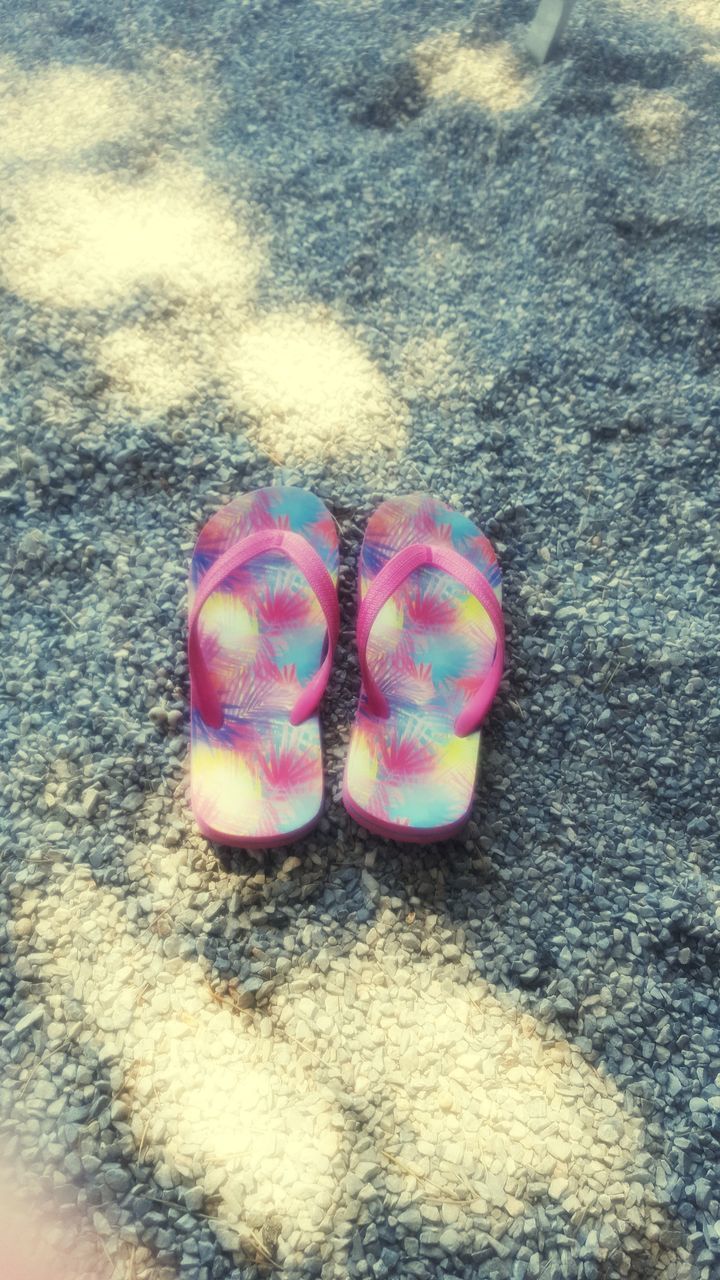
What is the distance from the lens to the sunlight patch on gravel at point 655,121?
2295mm

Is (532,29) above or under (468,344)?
above

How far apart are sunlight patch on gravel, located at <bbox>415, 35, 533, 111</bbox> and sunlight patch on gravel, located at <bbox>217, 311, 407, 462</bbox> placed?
3.00ft

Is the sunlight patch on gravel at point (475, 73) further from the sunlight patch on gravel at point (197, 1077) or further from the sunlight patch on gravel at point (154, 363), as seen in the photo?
the sunlight patch on gravel at point (197, 1077)

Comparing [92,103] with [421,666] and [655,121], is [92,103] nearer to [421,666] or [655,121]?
[655,121]

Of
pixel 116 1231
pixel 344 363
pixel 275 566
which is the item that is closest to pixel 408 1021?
pixel 116 1231

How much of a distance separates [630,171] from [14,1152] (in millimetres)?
2376

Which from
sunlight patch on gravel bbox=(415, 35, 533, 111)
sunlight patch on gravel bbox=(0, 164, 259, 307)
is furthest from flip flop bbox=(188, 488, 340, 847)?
sunlight patch on gravel bbox=(415, 35, 533, 111)

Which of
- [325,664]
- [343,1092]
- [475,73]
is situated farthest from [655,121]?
[343,1092]

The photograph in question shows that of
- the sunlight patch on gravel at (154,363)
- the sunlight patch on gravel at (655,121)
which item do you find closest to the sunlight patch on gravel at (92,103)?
the sunlight patch on gravel at (154,363)

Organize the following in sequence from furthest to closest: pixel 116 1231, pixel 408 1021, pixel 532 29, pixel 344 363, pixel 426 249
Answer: pixel 532 29 → pixel 426 249 → pixel 344 363 → pixel 408 1021 → pixel 116 1231

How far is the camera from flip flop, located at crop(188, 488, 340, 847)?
1308 millimetres

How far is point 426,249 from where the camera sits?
7.06 ft

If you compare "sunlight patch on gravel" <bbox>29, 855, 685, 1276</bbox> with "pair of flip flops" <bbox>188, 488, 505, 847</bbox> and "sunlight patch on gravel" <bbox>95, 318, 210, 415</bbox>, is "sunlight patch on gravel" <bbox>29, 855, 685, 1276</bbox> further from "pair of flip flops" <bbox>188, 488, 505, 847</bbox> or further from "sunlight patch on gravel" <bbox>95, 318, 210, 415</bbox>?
"sunlight patch on gravel" <bbox>95, 318, 210, 415</bbox>

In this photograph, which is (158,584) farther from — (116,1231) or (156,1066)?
(116,1231)
